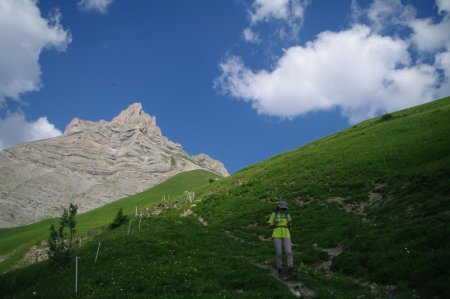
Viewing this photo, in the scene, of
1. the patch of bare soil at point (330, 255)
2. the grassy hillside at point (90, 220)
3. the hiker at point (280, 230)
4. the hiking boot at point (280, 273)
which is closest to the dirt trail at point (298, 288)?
the hiking boot at point (280, 273)

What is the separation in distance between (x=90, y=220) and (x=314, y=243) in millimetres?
92915

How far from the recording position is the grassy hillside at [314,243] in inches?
661

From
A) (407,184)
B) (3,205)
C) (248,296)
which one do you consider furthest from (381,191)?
(3,205)

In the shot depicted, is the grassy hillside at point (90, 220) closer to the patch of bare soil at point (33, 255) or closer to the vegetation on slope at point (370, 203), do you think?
the patch of bare soil at point (33, 255)

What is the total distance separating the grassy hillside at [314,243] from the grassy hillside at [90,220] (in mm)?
40852

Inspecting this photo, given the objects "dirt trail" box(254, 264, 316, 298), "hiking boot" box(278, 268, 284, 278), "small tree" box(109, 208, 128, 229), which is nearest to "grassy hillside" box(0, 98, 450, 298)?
"dirt trail" box(254, 264, 316, 298)

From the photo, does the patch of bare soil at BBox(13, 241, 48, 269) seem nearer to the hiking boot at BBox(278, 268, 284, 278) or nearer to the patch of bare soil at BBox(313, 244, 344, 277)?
the patch of bare soil at BBox(313, 244, 344, 277)

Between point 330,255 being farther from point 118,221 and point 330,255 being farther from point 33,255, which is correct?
point 33,255

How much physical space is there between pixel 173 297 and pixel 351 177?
107 feet

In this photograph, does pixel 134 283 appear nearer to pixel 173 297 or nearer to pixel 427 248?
pixel 173 297

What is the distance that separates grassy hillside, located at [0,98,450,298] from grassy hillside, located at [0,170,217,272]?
4085 centimetres

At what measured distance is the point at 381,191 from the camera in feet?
117

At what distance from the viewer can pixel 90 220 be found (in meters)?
106

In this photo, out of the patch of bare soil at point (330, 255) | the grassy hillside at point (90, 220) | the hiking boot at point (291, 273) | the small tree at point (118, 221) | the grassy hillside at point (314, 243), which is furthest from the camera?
the grassy hillside at point (90, 220)
